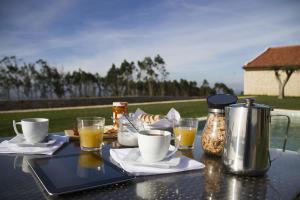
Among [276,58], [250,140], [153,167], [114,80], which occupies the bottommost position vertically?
[153,167]

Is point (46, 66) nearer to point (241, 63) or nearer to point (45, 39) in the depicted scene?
point (45, 39)

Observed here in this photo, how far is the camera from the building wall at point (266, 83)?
22375 millimetres

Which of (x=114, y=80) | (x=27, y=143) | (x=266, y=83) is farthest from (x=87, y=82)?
(x=27, y=143)

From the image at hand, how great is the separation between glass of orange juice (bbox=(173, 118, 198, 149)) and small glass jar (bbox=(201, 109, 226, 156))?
119 mm

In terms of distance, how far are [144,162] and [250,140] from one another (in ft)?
1.27

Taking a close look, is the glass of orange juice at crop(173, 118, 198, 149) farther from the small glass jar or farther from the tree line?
the tree line

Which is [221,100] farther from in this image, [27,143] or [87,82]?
[87,82]

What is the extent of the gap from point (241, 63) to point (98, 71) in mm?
12959

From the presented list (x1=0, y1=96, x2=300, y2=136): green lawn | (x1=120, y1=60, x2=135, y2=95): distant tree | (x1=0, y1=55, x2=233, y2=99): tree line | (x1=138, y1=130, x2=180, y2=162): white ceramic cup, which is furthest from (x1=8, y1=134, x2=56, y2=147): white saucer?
(x1=120, y1=60, x2=135, y2=95): distant tree

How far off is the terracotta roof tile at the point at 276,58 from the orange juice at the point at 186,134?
22984 millimetres

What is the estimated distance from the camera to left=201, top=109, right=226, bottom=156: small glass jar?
1.16m

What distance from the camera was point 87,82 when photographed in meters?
20.0

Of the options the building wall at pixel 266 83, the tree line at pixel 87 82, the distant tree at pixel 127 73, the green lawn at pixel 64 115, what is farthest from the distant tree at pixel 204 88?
the green lawn at pixel 64 115

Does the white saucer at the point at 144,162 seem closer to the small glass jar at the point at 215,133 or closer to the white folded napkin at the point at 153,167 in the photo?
the white folded napkin at the point at 153,167
